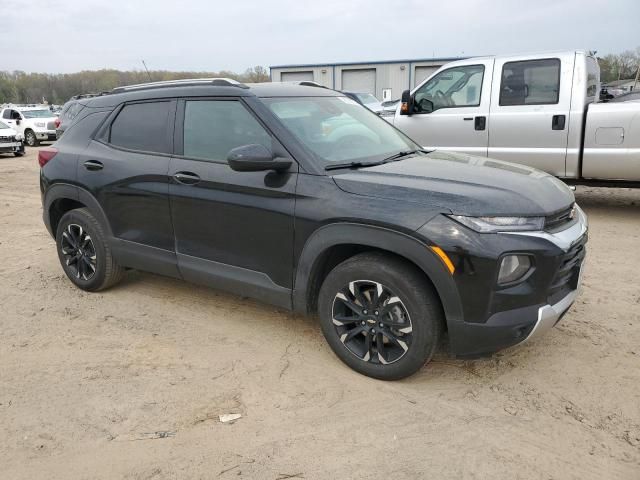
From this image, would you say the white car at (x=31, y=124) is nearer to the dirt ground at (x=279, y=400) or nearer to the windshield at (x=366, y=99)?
the windshield at (x=366, y=99)

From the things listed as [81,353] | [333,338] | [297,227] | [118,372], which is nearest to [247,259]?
[297,227]

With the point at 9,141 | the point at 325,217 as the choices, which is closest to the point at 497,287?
the point at 325,217

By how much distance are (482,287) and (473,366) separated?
2.80 ft

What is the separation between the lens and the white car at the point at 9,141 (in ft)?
59.2

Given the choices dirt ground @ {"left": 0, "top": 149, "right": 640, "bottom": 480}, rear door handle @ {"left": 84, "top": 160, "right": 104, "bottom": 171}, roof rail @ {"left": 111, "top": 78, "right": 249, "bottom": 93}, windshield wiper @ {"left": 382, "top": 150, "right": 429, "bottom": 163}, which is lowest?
dirt ground @ {"left": 0, "top": 149, "right": 640, "bottom": 480}

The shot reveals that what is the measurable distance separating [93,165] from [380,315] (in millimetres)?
2791

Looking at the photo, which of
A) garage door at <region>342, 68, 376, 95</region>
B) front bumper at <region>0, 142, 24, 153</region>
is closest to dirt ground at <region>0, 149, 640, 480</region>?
front bumper at <region>0, 142, 24, 153</region>

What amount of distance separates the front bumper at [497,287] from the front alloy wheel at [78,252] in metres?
3.16

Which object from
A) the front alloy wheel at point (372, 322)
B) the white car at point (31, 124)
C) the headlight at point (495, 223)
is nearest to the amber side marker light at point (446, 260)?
the headlight at point (495, 223)

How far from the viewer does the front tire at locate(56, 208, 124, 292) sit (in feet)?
14.8

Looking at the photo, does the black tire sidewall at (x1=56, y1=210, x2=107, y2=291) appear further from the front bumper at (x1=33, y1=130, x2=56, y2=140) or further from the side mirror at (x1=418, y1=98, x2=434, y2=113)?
the front bumper at (x1=33, y1=130, x2=56, y2=140)

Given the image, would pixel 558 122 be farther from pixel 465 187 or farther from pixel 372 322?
pixel 372 322

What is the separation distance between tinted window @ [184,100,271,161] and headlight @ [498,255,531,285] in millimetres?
1666

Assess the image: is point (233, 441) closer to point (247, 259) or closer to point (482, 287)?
point (247, 259)
